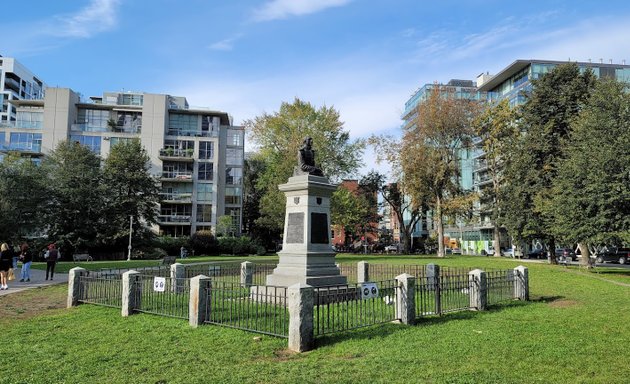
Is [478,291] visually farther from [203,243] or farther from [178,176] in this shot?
[178,176]

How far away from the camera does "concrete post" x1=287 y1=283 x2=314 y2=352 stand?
8305 mm

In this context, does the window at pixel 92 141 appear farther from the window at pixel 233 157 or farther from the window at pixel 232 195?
the window at pixel 232 195

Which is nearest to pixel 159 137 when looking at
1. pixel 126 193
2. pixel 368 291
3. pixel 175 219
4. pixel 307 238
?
pixel 175 219

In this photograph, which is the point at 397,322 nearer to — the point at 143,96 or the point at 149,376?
the point at 149,376

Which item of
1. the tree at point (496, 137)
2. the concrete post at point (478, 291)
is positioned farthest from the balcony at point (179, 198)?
the concrete post at point (478, 291)

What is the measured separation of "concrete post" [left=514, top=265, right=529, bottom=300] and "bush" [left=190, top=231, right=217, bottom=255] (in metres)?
41.4

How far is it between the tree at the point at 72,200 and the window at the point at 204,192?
700 inches

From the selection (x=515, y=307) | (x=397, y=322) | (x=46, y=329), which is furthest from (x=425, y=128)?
(x=46, y=329)

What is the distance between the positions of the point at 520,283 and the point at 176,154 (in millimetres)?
53678

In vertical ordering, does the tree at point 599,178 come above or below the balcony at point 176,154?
below

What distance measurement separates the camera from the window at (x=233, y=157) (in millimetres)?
66188

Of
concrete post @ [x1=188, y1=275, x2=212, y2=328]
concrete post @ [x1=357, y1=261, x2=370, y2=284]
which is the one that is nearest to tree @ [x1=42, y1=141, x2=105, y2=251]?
concrete post @ [x1=357, y1=261, x2=370, y2=284]

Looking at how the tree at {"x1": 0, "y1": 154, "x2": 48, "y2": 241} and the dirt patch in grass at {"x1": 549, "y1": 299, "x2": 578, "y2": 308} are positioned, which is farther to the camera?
the tree at {"x1": 0, "y1": 154, "x2": 48, "y2": 241}

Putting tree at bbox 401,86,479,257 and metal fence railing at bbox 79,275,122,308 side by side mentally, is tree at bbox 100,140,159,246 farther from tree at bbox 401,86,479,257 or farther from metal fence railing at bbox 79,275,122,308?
metal fence railing at bbox 79,275,122,308
